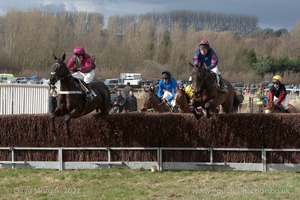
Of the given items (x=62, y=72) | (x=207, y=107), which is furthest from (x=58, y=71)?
(x=207, y=107)

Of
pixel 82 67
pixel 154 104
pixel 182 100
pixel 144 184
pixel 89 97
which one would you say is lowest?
pixel 144 184

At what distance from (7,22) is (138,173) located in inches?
2374

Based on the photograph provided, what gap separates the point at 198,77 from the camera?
12.3 metres

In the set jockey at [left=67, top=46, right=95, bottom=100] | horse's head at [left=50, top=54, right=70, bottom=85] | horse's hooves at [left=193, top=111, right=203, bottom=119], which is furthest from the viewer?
jockey at [left=67, top=46, right=95, bottom=100]

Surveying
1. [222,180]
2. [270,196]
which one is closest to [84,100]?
[222,180]

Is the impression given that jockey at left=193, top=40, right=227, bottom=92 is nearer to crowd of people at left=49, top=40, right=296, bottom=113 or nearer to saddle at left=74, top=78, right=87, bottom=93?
crowd of people at left=49, top=40, right=296, bottom=113

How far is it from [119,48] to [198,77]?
60.5 m

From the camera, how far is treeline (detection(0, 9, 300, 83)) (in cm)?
6500

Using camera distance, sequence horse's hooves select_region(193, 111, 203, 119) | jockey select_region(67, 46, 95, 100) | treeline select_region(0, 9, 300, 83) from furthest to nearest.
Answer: treeline select_region(0, 9, 300, 83), jockey select_region(67, 46, 95, 100), horse's hooves select_region(193, 111, 203, 119)

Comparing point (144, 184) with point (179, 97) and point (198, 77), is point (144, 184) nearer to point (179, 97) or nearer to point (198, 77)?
point (198, 77)

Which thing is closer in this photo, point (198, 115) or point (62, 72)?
point (198, 115)

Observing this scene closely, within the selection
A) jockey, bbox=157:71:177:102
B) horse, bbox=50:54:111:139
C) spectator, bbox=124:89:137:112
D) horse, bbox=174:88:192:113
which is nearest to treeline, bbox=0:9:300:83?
spectator, bbox=124:89:137:112

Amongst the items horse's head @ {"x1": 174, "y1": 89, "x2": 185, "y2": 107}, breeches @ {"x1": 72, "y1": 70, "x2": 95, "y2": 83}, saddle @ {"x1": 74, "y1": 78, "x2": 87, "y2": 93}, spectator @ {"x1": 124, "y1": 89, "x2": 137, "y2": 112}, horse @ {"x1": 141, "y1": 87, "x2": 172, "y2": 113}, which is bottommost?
spectator @ {"x1": 124, "y1": 89, "x2": 137, "y2": 112}

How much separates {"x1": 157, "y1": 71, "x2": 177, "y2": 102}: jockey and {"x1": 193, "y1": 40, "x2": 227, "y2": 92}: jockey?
321 cm
